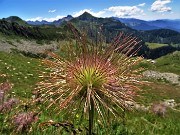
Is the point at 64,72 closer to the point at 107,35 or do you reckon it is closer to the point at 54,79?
the point at 54,79

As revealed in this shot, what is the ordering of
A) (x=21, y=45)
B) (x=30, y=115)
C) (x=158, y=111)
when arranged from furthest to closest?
1. (x=21, y=45)
2. (x=158, y=111)
3. (x=30, y=115)

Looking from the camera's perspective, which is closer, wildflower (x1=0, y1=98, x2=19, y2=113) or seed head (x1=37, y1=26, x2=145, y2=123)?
seed head (x1=37, y1=26, x2=145, y2=123)

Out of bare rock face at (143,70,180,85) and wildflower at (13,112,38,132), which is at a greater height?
wildflower at (13,112,38,132)

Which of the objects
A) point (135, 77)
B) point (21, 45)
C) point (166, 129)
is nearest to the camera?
point (135, 77)

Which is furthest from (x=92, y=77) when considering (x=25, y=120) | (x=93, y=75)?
(x=25, y=120)

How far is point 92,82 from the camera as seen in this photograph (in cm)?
339

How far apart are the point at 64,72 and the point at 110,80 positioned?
50cm

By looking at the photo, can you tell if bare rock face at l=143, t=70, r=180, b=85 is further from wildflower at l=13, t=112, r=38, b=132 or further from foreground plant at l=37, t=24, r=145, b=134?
foreground plant at l=37, t=24, r=145, b=134

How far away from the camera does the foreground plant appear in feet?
11.1

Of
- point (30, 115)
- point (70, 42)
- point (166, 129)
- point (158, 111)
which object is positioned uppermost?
point (70, 42)

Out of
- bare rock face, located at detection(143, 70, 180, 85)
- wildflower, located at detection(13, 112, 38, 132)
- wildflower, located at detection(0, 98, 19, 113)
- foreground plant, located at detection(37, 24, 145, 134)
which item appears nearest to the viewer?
foreground plant, located at detection(37, 24, 145, 134)

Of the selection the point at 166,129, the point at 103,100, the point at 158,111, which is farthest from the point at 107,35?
the point at 158,111

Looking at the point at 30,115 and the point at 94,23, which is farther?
the point at 30,115

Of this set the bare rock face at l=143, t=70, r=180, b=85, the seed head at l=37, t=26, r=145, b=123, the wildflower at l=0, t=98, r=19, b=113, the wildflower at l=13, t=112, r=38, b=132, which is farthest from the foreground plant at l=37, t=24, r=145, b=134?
the bare rock face at l=143, t=70, r=180, b=85
